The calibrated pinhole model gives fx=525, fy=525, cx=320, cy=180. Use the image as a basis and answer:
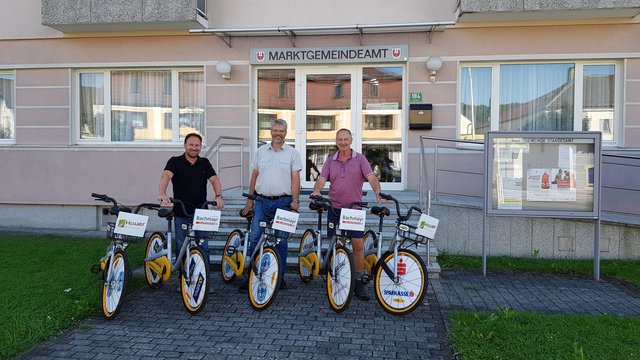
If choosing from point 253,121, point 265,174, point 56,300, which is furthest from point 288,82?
point 56,300

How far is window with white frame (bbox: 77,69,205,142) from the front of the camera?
973cm

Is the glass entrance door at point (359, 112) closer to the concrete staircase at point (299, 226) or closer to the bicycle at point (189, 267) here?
the concrete staircase at point (299, 226)

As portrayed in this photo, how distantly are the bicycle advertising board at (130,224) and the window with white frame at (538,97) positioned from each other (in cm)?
583

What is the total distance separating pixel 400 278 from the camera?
16.5ft

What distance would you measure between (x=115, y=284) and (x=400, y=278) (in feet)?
8.96

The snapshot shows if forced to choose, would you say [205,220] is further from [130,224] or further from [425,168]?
[425,168]

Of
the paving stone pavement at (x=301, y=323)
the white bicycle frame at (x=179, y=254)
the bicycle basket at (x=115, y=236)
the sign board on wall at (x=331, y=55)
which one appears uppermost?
the sign board on wall at (x=331, y=55)

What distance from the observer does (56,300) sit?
544cm

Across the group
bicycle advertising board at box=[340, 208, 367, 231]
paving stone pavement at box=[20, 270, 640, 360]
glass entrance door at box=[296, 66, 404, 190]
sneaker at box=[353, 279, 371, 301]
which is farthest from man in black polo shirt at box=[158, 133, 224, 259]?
glass entrance door at box=[296, 66, 404, 190]

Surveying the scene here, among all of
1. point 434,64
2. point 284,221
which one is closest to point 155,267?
point 284,221

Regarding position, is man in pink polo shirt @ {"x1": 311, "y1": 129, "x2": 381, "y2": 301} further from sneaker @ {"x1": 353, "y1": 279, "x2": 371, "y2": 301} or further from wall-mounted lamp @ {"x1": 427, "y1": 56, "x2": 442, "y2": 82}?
wall-mounted lamp @ {"x1": 427, "y1": 56, "x2": 442, "y2": 82}

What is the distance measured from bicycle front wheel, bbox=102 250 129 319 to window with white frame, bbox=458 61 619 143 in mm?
6112

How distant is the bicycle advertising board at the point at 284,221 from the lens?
17.3 ft

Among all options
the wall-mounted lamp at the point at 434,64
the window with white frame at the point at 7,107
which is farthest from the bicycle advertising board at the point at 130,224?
the window with white frame at the point at 7,107
